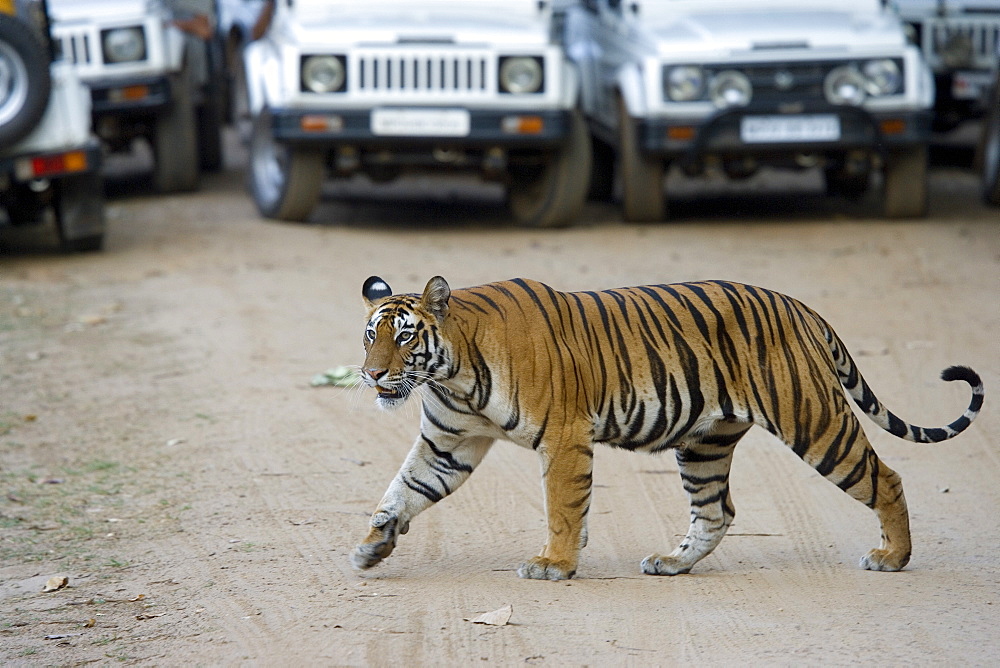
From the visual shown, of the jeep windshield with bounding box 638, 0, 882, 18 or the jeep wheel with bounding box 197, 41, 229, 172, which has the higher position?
the jeep windshield with bounding box 638, 0, 882, 18

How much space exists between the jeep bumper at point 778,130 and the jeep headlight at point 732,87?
16 centimetres

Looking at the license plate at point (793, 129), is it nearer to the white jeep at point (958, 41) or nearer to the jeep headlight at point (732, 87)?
the jeep headlight at point (732, 87)

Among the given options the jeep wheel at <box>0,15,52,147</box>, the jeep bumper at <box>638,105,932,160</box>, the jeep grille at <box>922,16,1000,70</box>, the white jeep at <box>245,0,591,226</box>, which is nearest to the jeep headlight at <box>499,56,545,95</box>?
the white jeep at <box>245,0,591,226</box>

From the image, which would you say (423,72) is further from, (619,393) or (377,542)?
(377,542)

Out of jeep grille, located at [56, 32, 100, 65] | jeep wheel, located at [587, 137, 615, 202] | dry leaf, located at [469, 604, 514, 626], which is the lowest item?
jeep wheel, located at [587, 137, 615, 202]

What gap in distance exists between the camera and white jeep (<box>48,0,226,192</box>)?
11414 millimetres

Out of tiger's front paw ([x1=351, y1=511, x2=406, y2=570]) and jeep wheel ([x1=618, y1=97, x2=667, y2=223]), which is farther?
jeep wheel ([x1=618, y1=97, x2=667, y2=223])

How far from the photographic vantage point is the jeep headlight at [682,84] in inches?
410

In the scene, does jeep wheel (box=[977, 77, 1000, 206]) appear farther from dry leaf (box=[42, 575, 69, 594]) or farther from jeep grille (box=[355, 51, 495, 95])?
dry leaf (box=[42, 575, 69, 594])

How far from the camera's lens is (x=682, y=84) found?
1044 cm

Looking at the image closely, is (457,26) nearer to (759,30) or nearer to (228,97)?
(759,30)

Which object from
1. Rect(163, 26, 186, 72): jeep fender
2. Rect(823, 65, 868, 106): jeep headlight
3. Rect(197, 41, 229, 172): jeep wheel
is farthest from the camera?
Rect(197, 41, 229, 172): jeep wheel

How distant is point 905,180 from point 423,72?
4038 millimetres

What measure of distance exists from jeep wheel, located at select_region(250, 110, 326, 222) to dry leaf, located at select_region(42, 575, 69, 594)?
21.2ft
